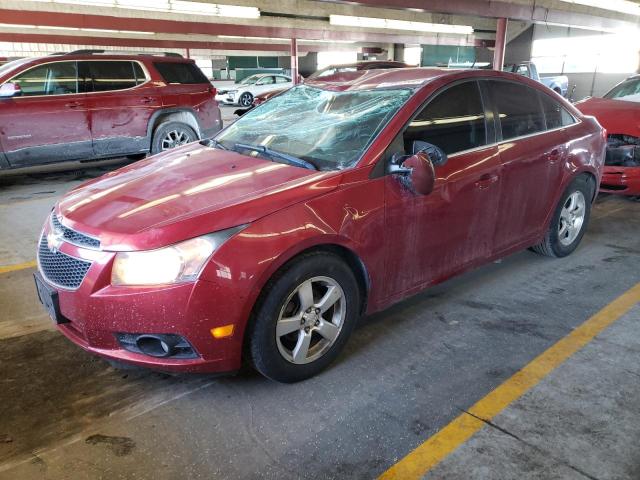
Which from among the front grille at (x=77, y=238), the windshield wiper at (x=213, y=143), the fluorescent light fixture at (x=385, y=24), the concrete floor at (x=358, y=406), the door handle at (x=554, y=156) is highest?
the fluorescent light fixture at (x=385, y=24)

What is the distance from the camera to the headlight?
2223mm

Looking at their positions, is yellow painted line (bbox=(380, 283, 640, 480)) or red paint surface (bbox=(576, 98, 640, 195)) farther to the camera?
red paint surface (bbox=(576, 98, 640, 195))

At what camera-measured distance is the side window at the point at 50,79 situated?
689cm

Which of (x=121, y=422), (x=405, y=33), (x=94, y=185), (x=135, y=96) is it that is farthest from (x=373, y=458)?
(x=405, y=33)

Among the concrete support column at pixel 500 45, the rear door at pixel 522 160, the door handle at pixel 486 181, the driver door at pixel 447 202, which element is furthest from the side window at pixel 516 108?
the concrete support column at pixel 500 45

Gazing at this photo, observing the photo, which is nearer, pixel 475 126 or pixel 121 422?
pixel 121 422

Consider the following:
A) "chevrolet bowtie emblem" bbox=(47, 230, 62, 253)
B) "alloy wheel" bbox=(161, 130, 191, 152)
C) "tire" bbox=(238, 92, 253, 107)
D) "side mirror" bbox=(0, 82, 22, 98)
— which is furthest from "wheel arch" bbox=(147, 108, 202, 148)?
"tire" bbox=(238, 92, 253, 107)

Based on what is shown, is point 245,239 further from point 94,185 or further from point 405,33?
point 405,33

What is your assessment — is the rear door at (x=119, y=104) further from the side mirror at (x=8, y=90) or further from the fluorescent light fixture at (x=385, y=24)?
the fluorescent light fixture at (x=385, y=24)

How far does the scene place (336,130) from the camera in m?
3.08

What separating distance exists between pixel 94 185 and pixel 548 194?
3227 mm

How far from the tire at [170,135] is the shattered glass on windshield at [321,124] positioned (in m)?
4.56

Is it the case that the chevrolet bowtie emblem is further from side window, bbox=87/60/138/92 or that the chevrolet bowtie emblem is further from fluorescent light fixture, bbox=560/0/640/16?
fluorescent light fixture, bbox=560/0/640/16

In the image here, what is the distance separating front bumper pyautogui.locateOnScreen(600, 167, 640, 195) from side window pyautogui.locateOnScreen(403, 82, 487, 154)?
336cm
